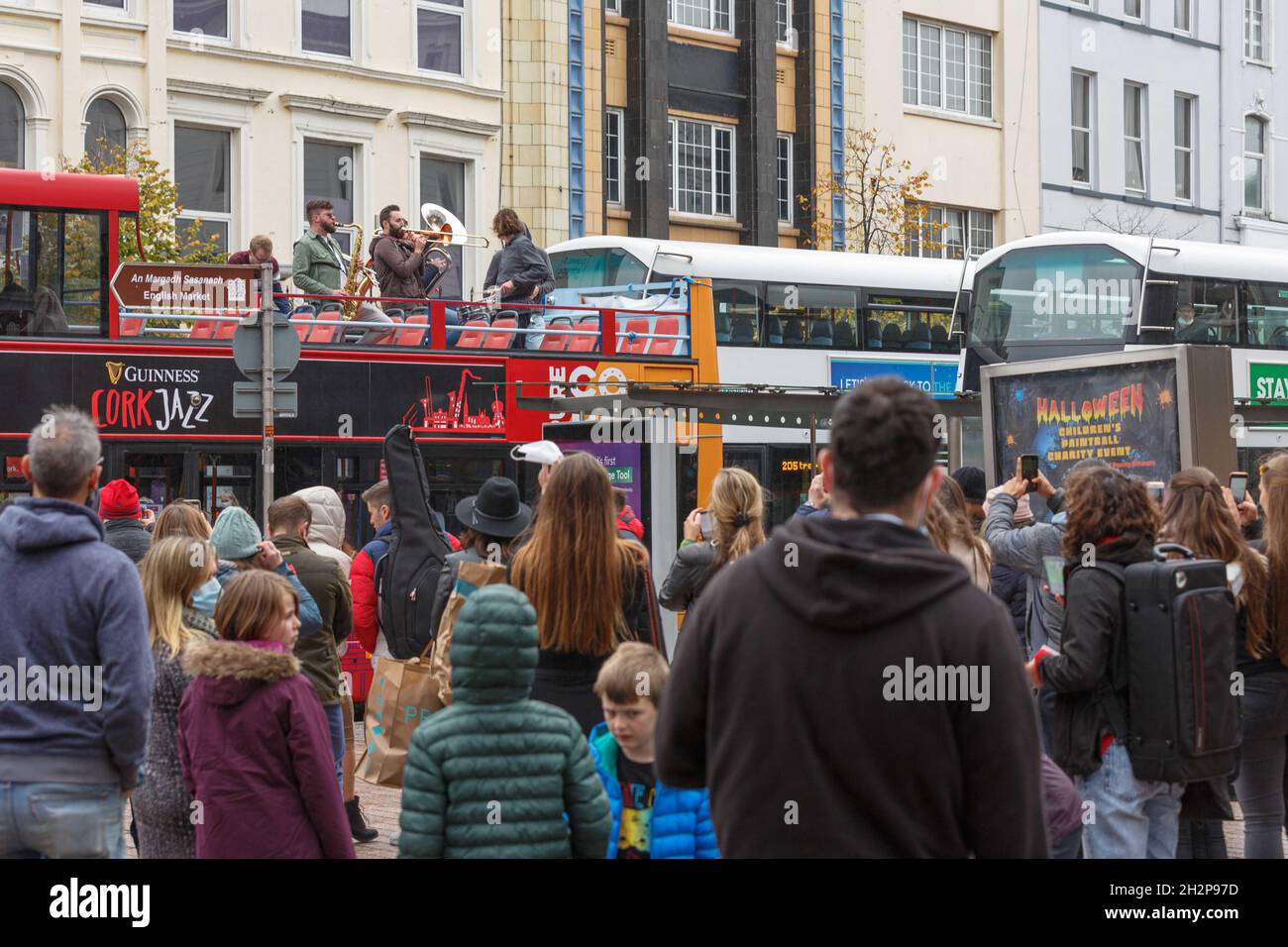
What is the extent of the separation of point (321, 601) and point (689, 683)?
17.5 feet

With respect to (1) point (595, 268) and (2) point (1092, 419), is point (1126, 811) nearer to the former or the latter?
(2) point (1092, 419)

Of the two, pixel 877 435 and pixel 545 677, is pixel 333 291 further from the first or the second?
pixel 877 435

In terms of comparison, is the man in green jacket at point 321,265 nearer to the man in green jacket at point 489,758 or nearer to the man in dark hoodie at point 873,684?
the man in green jacket at point 489,758

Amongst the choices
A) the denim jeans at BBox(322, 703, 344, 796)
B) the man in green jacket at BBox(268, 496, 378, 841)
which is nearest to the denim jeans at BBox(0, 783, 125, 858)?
the man in green jacket at BBox(268, 496, 378, 841)

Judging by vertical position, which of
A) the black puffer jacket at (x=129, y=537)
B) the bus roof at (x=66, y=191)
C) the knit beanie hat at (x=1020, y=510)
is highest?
the bus roof at (x=66, y=191)

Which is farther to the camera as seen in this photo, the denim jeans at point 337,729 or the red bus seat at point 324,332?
the red bus seat at point 324,332

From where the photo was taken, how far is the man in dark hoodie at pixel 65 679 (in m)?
5.52

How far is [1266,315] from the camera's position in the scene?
85.7 ft

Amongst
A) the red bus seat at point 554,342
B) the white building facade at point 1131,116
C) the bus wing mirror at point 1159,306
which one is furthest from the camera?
the white building facade at point 1131,116

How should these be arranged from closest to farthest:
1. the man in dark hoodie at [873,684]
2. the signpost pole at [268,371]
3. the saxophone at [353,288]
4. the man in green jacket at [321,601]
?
the man in dark hoodie at [873,684] < the man in green jacket at [321,601] < the signpost pole at [268,371] < the saxophone at [353,288]

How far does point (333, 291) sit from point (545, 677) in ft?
43.3

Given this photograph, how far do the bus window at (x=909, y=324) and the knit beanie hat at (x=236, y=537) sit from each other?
1901 centimetres

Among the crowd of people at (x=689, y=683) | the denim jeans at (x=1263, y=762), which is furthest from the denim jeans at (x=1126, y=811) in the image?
the denim jeans at (x=1263, y=762)

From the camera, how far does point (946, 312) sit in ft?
90.3
